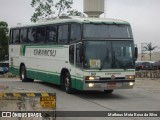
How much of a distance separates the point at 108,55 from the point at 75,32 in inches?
76.2

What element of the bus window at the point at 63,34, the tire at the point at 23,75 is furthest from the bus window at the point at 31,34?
the bus window at the point at 63,34

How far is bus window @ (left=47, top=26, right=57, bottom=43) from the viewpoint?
22641mm

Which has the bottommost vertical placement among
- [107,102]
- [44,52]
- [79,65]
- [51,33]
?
[107,102]

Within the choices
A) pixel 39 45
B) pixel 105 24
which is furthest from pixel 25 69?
pixel 105 24

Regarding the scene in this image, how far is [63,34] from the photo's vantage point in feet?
A: 70.7

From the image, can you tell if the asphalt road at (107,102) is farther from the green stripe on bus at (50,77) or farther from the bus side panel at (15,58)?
the bus side panel at (15,58)

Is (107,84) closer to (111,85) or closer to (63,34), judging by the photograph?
(111,85)

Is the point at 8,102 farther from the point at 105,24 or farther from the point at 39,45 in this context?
the point at 39,45

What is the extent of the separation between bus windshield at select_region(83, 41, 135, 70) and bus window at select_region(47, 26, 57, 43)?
3958mm

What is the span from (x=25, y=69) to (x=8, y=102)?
54.3ft

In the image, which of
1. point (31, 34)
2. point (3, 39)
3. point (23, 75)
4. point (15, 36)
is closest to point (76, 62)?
point (31, 34)

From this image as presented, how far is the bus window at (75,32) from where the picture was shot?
19611mm

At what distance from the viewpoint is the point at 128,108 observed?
639 inches

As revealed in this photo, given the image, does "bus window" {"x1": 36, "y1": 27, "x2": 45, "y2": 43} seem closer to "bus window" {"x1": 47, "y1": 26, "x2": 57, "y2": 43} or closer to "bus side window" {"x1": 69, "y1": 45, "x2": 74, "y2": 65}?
"bus window" {"x1": 47, "y1": 26, "x2": 57, "y2": 43}
